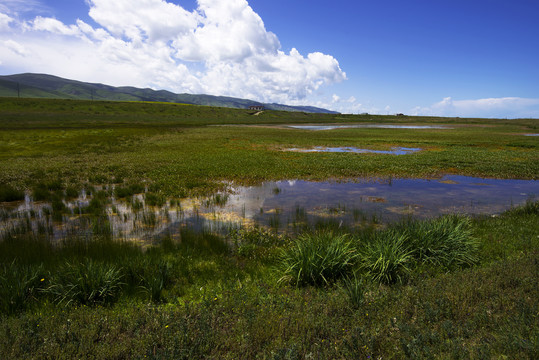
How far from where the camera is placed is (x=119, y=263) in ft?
29.0

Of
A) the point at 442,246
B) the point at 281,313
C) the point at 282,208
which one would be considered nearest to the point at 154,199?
the point at 282,208

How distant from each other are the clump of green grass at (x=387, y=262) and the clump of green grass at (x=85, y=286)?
23.0 ft

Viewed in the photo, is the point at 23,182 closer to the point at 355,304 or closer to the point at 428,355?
the point at 355,304

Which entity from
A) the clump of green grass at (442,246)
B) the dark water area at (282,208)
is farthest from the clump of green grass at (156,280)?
the clump of green grass at (442,246)

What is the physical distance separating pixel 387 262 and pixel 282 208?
28.8ft

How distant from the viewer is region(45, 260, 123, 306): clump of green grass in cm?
690

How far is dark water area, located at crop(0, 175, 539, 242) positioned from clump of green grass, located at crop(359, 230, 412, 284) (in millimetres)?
A: 4715

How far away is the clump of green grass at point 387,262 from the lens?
7844mm

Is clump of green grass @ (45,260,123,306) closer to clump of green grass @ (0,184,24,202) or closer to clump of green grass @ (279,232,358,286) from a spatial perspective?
clump of green grass @ (279,232,358,286)

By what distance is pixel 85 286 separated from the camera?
705cm

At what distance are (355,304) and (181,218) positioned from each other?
10504mm

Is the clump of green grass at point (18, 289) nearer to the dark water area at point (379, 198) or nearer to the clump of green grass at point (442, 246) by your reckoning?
the dark water area at point (379, 198)

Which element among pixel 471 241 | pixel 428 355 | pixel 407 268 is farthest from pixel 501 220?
pixel 428 355

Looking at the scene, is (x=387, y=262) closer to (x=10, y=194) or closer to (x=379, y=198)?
(x=379, y=198)
